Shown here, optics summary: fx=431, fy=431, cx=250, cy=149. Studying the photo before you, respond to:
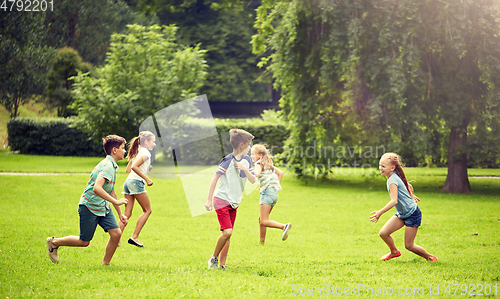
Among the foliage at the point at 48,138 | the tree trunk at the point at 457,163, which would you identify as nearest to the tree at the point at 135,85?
the foliage at the point at 48,138

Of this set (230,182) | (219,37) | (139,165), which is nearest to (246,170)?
(230,182)

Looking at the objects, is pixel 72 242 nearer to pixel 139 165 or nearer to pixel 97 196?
pixel 97 196

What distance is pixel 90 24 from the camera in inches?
1518

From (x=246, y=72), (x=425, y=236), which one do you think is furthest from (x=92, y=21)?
(x=425, y=236)

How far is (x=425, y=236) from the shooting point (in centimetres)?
855

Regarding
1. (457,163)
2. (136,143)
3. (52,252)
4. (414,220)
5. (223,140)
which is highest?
(136,143)

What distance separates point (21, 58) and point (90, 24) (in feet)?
33.0

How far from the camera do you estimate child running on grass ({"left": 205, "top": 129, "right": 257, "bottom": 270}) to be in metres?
5.65

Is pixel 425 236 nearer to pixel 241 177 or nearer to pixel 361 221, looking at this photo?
pixel 361 221

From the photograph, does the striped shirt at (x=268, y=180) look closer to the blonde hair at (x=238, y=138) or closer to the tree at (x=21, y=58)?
the blonde hair at (x=238, y=138)

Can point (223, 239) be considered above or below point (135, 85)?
below

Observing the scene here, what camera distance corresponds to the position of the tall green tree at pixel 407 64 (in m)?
14.0

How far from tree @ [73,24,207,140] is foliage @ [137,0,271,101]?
14843 millimetres

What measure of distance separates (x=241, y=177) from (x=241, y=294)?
1713 mm
